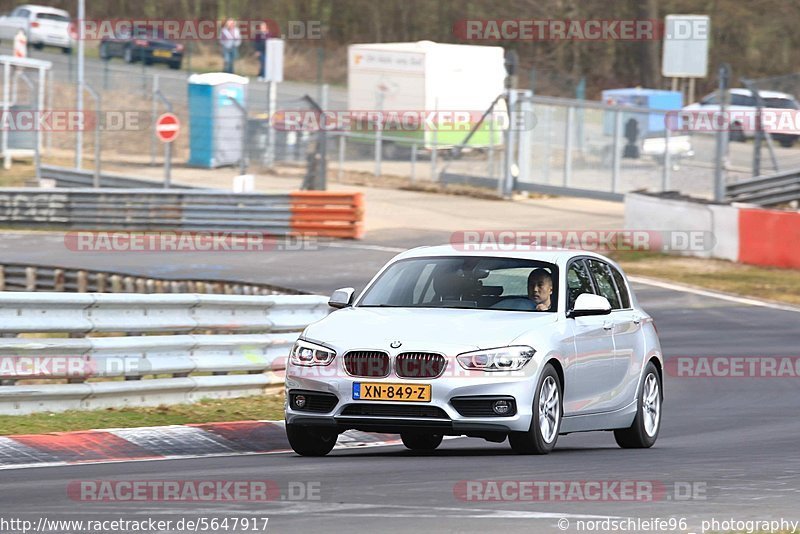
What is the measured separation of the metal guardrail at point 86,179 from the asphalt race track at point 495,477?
21260 mm

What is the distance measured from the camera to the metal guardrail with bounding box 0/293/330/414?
34.8 ft

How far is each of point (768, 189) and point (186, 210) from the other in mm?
10994

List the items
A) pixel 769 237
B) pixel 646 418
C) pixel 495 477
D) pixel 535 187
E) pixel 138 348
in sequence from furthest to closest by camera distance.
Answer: pixel 535 187 → pixel 769 237 → pixel 138 348 → pixel 646 418 → pixel 495 477

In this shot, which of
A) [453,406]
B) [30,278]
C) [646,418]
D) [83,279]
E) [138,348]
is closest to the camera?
[453,406]

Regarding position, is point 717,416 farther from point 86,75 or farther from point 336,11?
point 336,11

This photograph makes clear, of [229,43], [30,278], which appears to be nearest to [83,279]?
[30,278]

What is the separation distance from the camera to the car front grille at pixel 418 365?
901cm

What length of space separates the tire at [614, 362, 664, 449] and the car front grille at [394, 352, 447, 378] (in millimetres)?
2314

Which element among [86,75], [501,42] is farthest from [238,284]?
[501,42]

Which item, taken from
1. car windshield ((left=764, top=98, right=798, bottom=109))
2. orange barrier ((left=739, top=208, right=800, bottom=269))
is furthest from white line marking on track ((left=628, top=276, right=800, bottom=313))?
car windshield ((left=764, top=98, right=798, bottom=109))

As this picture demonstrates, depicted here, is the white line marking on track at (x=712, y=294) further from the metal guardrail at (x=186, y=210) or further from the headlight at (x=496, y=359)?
the headlight at (x=496, y=359)

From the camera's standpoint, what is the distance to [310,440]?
377 inches

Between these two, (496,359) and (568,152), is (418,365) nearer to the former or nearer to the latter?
(496,359)

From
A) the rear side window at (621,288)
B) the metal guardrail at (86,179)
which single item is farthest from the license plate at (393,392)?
the metal guardrail at (86,179)
